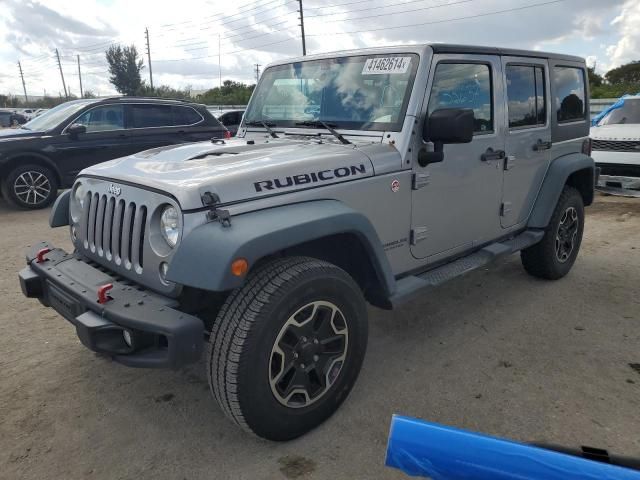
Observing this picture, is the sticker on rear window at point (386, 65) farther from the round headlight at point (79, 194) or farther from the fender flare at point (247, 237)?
the round headlight at point (79, 194)

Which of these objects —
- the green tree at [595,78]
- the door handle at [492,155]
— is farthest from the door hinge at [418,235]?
the green tree at [595,78]

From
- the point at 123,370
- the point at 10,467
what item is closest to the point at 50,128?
the point at 123,370

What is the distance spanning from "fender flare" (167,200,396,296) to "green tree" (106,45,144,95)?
59156 millimetres

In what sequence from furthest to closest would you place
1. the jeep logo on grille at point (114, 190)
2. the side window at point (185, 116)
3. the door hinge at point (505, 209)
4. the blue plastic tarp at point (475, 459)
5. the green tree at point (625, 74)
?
the green tree at point (625, 74), the side window at point (185, 116), the door hinge at point (505, 209), the jeep logo on grille at point (114, 190), the blue plastic tarp at point (475, 459)

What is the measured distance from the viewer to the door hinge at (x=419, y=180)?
Answer: 311 cm

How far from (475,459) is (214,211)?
4.78ft

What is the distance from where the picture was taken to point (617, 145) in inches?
333

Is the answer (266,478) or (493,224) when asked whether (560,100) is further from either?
(266,478)

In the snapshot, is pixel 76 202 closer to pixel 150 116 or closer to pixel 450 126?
pixel 450 126

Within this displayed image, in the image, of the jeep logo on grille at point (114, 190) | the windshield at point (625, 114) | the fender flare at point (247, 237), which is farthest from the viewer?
the windshield at point (625, 114)

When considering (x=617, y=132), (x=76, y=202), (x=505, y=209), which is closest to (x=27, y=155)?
(x=76, y=202)

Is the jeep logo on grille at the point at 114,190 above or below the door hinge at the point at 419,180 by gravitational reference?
above

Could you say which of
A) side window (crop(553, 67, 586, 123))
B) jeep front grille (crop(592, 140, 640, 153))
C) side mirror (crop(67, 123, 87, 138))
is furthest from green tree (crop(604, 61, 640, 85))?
side mirror (crop(67, 123, 87, 138))

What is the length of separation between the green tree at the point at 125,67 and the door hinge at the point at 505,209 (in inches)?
2294
